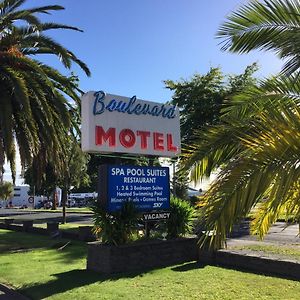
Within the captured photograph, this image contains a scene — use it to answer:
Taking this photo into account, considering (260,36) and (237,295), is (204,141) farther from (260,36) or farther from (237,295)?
(237,295)

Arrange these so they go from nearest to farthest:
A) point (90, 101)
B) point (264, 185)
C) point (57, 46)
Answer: point (264, 185) → point (90, 101) → point (57, 46)

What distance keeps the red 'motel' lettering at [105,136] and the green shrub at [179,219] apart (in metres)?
2.41

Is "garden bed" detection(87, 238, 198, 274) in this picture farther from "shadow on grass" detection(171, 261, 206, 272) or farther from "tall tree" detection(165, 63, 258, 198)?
"tall tree" detection(165, 63, 258, 198)

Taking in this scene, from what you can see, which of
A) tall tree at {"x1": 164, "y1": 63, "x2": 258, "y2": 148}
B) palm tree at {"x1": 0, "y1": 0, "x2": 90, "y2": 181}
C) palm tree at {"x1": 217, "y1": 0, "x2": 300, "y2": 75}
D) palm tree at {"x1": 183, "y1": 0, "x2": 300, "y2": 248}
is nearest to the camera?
palm tree at {"x1": 183, "y1": 0, "x2": 300, "y2": 248}

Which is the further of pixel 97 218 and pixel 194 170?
pixel 97 218

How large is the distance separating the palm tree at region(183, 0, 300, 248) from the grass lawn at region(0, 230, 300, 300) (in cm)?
209

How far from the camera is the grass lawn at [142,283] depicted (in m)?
8.24

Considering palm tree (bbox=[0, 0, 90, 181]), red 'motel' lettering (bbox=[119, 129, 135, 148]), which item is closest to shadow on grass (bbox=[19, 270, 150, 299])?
red 'motel' lettering (bbox=[119, 129, 135, 148])

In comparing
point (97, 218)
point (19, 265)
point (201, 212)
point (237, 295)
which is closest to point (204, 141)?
point (201, 212)

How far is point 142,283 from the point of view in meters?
9.31

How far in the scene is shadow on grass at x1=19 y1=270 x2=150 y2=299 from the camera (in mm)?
8836

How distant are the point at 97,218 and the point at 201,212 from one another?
6051mm

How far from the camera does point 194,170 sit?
7.45 metres

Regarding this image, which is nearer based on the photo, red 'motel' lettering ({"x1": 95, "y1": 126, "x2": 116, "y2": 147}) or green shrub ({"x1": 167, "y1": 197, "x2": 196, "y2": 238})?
red 'motel' lettering ({"x1": 95, "y1": 126, "x2": 116, "y2": 147})
